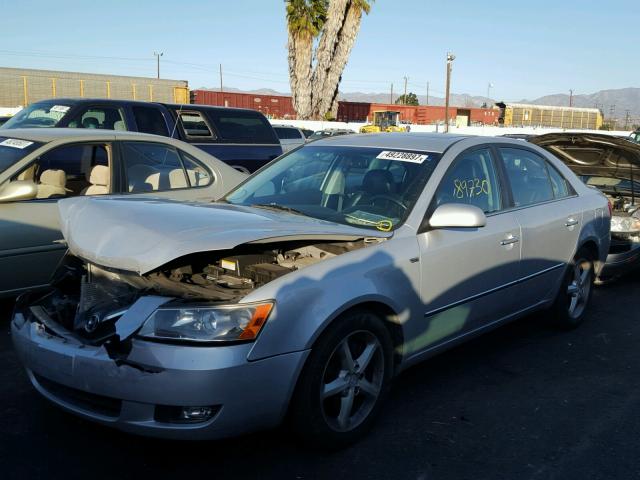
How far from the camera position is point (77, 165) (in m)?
5.70

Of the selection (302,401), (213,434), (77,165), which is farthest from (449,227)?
(77,165)

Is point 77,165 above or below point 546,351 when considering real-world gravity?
above

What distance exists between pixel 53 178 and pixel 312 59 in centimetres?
2836

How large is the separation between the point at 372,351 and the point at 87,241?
5.16ft

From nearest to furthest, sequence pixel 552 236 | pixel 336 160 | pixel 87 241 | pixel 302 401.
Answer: pixel 302 401
pixel 87 241
pixel 336 160
pixel 552 236

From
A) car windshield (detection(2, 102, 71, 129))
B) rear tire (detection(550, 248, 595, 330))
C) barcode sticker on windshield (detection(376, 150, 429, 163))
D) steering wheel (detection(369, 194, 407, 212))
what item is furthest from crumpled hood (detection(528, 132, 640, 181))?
car windshield (detection(2, 102, 71, 129))

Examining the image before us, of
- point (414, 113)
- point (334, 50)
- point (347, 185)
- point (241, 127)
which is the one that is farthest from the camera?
point (414, 113)

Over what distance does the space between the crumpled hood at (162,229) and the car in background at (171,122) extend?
5173mm

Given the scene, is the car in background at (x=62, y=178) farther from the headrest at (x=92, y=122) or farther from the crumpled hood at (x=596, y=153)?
the crumpled hood at (x=596, y=153)

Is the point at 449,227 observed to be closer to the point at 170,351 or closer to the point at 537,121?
the point at 170,351

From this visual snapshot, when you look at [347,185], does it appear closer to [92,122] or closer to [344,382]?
[344,382]

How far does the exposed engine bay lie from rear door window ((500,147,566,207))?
5.40 feet

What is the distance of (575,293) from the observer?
208 inches

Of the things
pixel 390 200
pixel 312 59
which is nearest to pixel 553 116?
pixel 312 59
